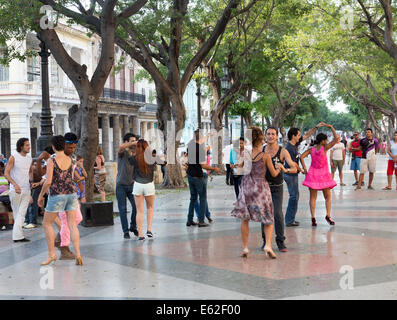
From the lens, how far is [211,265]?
7.58 m

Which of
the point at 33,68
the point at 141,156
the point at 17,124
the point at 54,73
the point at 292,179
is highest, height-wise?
the point at 54,73

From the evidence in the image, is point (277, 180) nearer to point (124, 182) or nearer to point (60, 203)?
point (124, 182)

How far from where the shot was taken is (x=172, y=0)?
19562 millimetres

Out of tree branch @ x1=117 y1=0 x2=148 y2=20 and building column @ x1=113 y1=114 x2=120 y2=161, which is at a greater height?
tree branch @ x1=117 y1=0 x2=148 y2=20

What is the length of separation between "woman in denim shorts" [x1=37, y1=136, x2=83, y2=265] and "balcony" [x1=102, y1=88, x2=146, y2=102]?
125 ft

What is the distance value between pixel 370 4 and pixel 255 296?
62.0ft

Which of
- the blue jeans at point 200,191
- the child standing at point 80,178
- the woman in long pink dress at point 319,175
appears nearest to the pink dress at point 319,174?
the woman in long pink dress at point 319,175

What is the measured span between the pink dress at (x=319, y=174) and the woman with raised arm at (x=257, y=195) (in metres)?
2.91

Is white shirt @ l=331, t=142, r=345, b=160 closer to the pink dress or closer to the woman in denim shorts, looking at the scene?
the pink dress

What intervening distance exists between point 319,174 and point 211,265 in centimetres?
406

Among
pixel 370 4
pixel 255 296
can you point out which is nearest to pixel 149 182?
pixel 255 296

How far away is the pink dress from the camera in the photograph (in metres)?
10.9

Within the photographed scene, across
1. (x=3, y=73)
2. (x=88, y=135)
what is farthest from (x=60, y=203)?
(x=3, y=73)

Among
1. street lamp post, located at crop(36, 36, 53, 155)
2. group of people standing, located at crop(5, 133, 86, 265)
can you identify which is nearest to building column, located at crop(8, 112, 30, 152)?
street lamp post, located at crop(36, 36, 53, 155)
